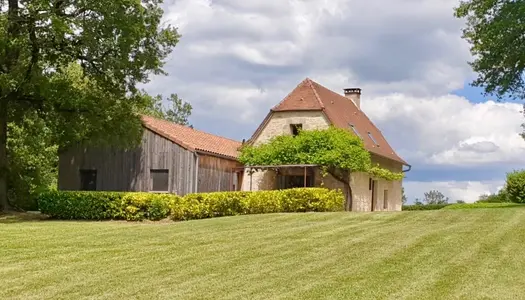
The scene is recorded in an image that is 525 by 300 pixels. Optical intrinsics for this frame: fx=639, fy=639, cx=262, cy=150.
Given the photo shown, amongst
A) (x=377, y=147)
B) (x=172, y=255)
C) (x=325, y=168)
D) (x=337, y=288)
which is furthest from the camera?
(x=377, y=147)

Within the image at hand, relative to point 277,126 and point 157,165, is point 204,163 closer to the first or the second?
point 157,165

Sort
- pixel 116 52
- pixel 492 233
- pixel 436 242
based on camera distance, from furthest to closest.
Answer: pixel 116 52, pixel 492 233, pixel 436 242

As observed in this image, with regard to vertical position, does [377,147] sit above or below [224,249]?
above

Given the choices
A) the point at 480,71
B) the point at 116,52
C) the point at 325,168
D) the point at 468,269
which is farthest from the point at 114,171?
the point at 468,269

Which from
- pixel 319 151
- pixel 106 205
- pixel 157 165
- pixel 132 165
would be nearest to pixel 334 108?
pixel 319 151

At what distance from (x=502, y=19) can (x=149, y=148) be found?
1624cm

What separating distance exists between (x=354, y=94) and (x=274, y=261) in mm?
31697

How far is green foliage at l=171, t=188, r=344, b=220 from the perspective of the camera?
75.8 ft

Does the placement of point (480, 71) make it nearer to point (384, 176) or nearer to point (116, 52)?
point (384, 176)

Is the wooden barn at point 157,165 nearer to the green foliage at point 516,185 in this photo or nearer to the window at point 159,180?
the window at point 159,180

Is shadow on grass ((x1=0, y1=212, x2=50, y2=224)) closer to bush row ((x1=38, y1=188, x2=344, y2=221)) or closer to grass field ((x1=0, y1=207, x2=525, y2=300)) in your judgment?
bush row ((x1=38, y1=188, x2=344, y2=221))

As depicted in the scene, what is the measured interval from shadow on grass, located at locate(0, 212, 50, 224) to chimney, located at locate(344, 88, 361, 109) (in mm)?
22658

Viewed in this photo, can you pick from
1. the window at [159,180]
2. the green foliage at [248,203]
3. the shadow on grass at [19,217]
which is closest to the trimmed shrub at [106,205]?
the shadow on grass at [19,217]

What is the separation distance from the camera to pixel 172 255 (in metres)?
12.5
